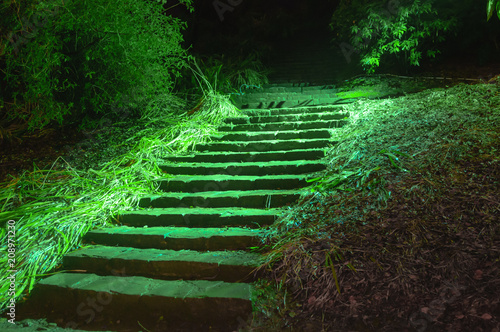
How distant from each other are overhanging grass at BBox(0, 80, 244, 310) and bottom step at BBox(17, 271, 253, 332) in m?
0.26

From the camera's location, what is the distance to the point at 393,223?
2.21m

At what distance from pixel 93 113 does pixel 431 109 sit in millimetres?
5204

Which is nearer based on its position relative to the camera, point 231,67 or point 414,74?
point 414,74

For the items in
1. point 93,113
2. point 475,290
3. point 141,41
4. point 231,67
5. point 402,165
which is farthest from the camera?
point 231,67


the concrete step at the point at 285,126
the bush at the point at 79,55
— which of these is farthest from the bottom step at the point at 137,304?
the concrete step at the point at 285,126

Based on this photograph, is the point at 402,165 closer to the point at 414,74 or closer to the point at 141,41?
the point at 141,41

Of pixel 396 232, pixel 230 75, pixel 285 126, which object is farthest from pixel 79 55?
pixel 396 232

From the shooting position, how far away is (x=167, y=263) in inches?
102

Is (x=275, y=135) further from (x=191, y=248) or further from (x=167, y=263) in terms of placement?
(x=167, y=263)

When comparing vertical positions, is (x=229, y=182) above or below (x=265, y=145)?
below

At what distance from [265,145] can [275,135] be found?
30 cm

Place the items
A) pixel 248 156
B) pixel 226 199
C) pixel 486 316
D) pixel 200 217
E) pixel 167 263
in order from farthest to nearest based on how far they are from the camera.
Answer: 1. pixel 248 156
2. pixel 226 199
3. pixel 200 217
4. pixel 167 263
5. pixel 486 316

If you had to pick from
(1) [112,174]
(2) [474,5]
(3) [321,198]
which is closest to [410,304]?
(3) [321,198]

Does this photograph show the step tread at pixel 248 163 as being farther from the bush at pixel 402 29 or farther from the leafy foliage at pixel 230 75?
the bush at pixel 402 29
